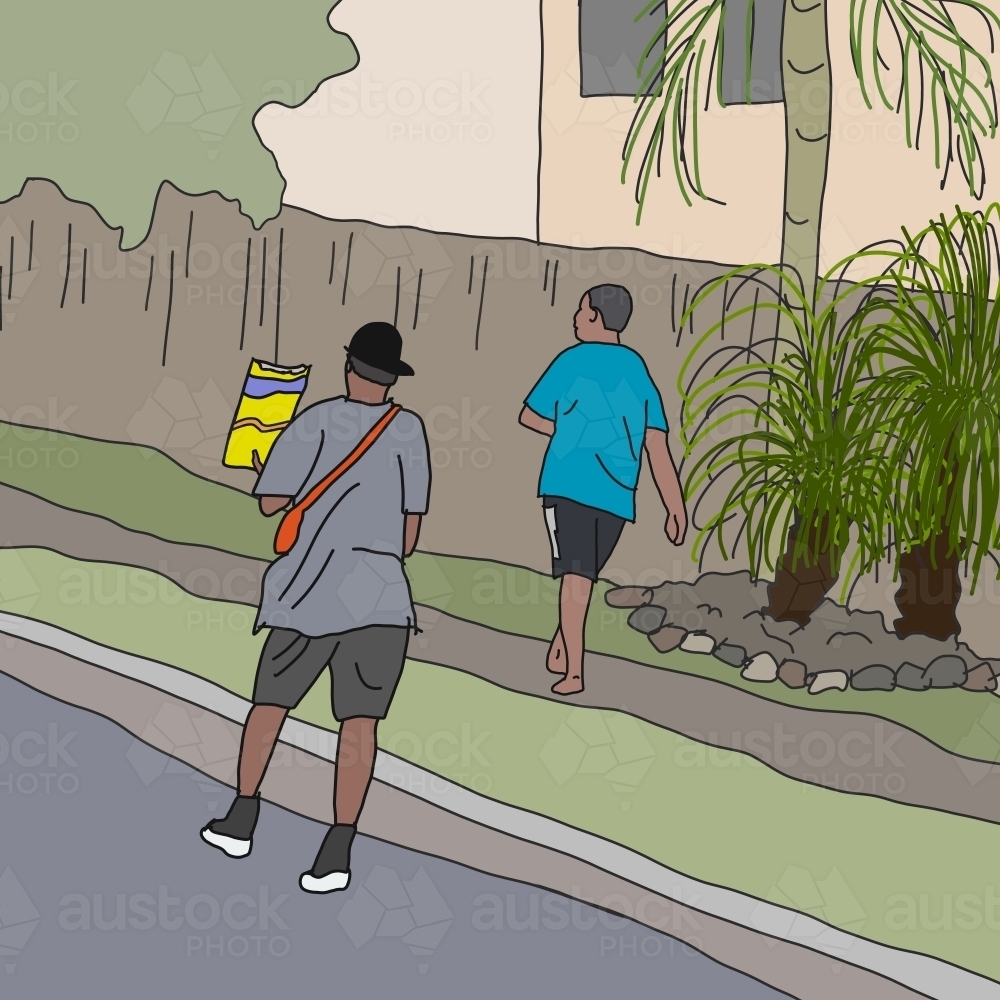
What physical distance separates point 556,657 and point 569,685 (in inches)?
11.8

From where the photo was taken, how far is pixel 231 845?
549cm

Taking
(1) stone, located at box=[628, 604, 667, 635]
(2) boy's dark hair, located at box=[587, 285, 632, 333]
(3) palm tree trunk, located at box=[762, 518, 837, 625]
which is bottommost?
(1) stone, located at box=[628, 604, 667, 635]

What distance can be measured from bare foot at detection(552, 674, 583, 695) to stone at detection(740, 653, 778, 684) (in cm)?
90

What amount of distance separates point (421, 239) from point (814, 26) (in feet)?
8.71

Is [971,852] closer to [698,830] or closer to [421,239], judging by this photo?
[698,830]

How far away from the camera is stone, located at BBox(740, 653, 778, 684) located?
24.2 ft

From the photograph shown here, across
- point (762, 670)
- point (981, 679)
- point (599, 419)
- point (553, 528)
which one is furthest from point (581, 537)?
point (981, 679)

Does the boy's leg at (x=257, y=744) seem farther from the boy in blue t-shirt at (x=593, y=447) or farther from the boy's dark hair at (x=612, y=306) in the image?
the boy's dark hair at (x=612, y=306)

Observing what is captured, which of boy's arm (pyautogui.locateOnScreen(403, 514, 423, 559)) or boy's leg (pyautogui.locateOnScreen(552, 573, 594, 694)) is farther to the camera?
boy's leg (pyautogui.locateOnScreen(552, 573, 594, 694))

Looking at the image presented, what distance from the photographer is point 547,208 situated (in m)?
9.38

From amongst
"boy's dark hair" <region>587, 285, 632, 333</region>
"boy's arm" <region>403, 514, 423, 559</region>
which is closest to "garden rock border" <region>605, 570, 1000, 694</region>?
"boy's dark hair" <region>587, 285, 632, 333</region>

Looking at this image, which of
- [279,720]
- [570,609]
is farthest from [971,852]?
[279,720]

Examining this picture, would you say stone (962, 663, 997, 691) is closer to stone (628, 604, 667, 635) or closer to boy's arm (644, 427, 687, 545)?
stone (628, 604, 667, 635)

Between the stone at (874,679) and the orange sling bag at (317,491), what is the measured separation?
10.2ft
